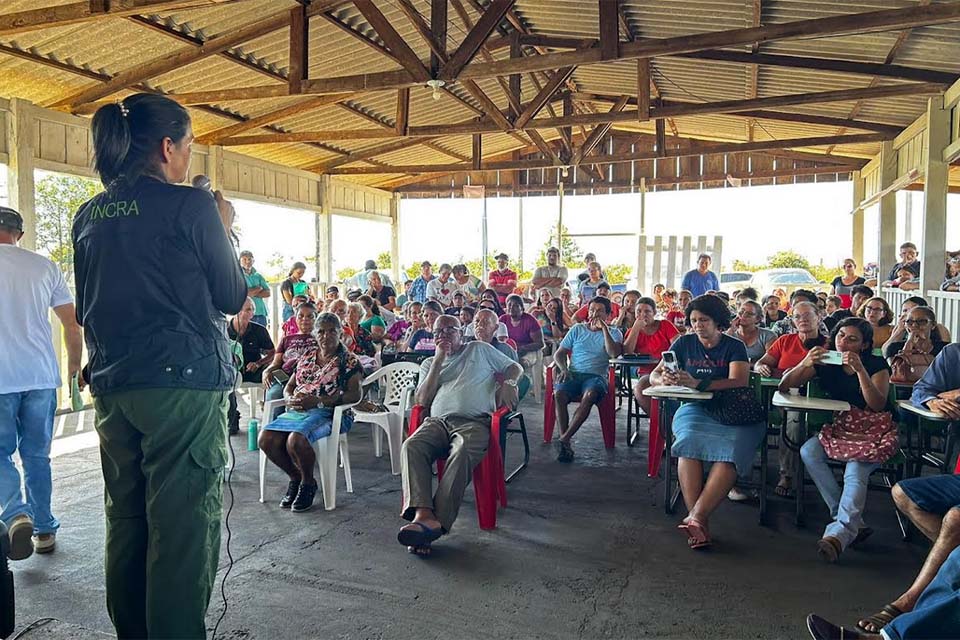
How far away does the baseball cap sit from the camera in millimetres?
2941

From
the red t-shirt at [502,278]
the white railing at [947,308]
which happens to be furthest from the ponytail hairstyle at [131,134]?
the red t-shirt at [502,278]

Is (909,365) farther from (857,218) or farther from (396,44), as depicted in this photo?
(857,218)

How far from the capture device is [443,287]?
334 inches

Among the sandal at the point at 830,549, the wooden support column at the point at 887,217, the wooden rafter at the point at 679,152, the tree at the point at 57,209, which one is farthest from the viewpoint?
the wooden support column at the point at 887,217

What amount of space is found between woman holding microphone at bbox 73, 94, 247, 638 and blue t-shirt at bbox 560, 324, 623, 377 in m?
3.79

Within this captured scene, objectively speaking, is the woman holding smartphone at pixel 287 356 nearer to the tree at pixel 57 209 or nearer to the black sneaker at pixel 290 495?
the black sneaker at pixel 290 495

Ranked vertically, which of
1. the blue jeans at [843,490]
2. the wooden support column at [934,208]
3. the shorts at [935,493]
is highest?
the wooden support column at [934,208]

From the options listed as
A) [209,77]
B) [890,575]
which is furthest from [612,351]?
[209,77]

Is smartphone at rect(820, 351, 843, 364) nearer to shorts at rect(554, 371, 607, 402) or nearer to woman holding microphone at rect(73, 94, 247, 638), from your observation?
shorts at rect(554, 371, 607, 402)

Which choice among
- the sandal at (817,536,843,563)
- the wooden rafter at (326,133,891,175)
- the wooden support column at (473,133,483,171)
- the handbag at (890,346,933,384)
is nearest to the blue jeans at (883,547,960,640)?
the sandal at (817,536,843,563)

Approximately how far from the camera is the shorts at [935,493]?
250 centimetres

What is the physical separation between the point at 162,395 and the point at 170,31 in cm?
566

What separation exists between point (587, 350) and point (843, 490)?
223 cm

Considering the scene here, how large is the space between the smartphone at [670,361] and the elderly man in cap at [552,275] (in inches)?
193
